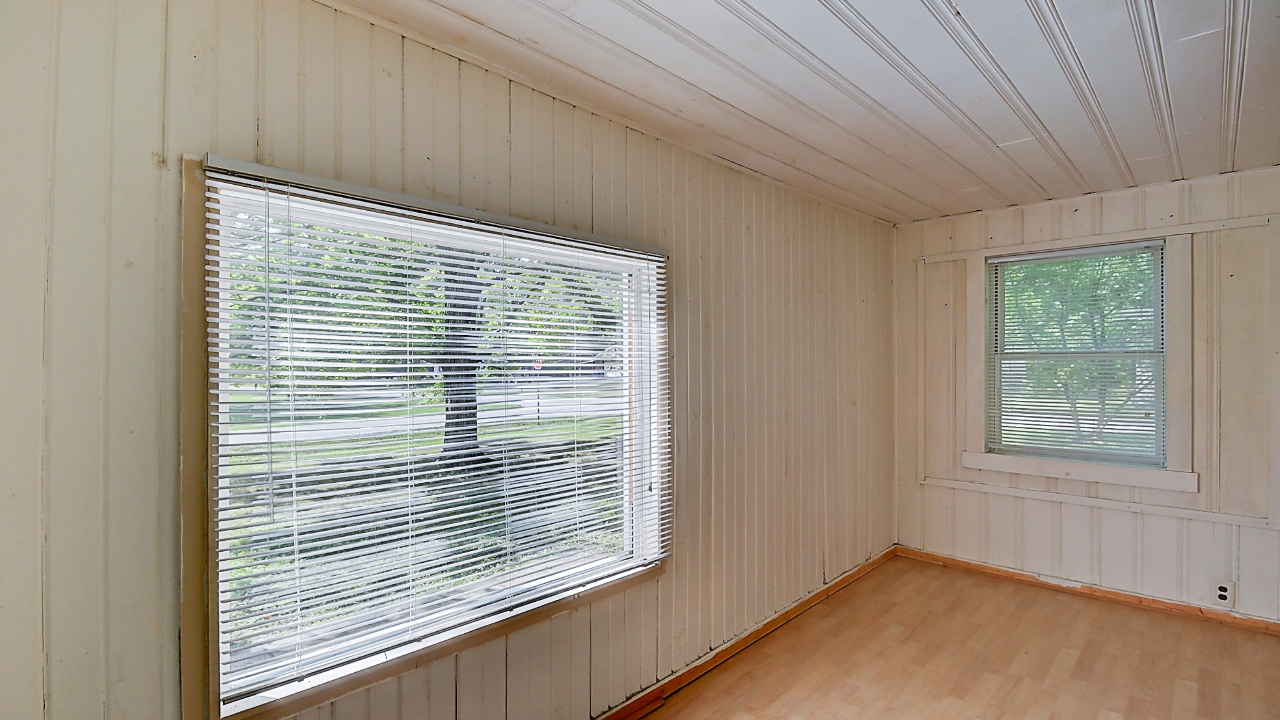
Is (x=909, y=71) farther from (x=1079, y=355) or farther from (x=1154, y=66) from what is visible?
(x=1079, y=355)

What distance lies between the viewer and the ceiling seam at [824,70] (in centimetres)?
168

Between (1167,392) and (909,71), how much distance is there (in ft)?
9.13

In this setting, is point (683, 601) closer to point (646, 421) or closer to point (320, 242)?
point (646, 421)

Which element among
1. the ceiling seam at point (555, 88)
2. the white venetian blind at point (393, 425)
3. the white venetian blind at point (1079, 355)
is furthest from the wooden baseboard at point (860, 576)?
the ceiling seam at point (555, 88)

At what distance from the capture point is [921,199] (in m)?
3.69

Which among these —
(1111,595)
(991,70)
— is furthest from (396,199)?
(1111,595)

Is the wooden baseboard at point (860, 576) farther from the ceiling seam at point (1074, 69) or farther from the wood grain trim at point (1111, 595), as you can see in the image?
the ceiling seam at point (1074, 69)

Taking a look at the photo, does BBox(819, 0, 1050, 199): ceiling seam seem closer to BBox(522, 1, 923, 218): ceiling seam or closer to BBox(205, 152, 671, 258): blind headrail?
BBox(522, 1, 923, 218): ceiling seam

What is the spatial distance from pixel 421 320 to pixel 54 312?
2.56 feet

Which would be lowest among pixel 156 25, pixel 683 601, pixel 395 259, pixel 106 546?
pixel 683 601

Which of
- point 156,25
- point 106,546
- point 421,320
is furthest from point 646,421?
point 156,25

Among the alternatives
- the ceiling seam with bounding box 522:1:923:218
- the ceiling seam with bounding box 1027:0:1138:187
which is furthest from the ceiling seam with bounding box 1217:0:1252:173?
the ceiling seam with bounding box 522:1:923:218

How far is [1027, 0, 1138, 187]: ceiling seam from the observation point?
169cm

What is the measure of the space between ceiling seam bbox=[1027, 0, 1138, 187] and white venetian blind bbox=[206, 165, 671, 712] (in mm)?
1524
